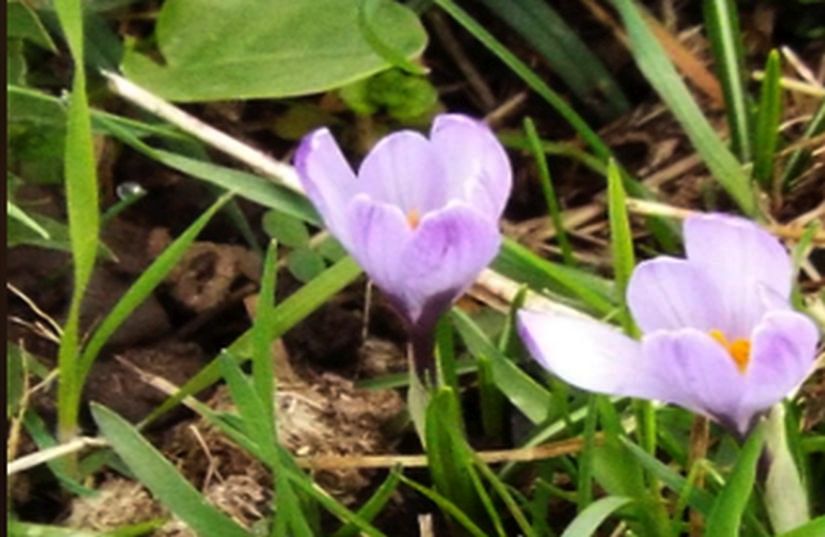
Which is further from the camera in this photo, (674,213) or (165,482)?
(674,213)

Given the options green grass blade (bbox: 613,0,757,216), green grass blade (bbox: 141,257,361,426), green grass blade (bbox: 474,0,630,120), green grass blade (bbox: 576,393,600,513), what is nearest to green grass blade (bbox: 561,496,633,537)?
green grass blade (bbox: 576,393,600,513)

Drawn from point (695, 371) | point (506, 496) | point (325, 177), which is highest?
point (325, 177)

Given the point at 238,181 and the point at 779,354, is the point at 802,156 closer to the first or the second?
the point at 238,181

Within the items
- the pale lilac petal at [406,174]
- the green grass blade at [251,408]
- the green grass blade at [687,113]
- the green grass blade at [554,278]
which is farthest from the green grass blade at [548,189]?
the green grass blade at [251,408]

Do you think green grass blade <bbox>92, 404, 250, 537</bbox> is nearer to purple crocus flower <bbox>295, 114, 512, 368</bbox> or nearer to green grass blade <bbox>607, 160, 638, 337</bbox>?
purple crocus flower <bbox>295, 114, 512, 368</bbox>

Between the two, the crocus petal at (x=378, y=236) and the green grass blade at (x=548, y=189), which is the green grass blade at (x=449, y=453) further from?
the green grass blade at (x=548, y=189)

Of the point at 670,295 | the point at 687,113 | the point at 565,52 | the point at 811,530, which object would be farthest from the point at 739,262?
the point at 565,52

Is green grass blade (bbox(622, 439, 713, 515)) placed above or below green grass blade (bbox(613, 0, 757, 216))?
below

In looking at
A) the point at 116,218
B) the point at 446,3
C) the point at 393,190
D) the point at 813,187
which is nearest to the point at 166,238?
the point at 116,218
